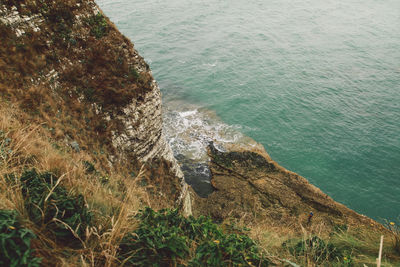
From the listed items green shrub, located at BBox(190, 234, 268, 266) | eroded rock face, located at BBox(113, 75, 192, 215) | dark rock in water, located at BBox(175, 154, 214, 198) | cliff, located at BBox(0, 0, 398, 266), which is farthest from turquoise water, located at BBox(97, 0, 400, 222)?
green shrub, located at BBox(190, 234, 268, 266)

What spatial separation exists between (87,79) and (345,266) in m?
12.4

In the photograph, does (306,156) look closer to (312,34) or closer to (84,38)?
(84,38)

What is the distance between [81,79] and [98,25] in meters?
3.27

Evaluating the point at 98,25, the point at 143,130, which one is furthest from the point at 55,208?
the point at 98,25

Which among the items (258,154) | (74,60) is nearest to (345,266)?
(74,60)

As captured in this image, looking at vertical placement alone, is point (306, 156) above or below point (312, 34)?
below

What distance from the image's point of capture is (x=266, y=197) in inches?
794

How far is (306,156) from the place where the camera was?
85.5 ft

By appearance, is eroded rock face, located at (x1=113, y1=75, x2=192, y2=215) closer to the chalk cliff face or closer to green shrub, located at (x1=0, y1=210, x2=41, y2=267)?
the chalk cliff face

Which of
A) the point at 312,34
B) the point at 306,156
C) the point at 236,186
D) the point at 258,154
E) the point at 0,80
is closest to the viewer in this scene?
the point at 0,80

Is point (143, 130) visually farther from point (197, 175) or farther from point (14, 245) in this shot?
point (197, 175)

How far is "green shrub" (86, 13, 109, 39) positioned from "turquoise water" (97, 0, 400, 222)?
21.2 metres

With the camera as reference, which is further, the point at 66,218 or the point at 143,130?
the point at 143,130

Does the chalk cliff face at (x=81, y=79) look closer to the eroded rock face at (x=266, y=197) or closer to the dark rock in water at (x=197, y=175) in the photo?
the eroded rock face at (x=266, y=197)
